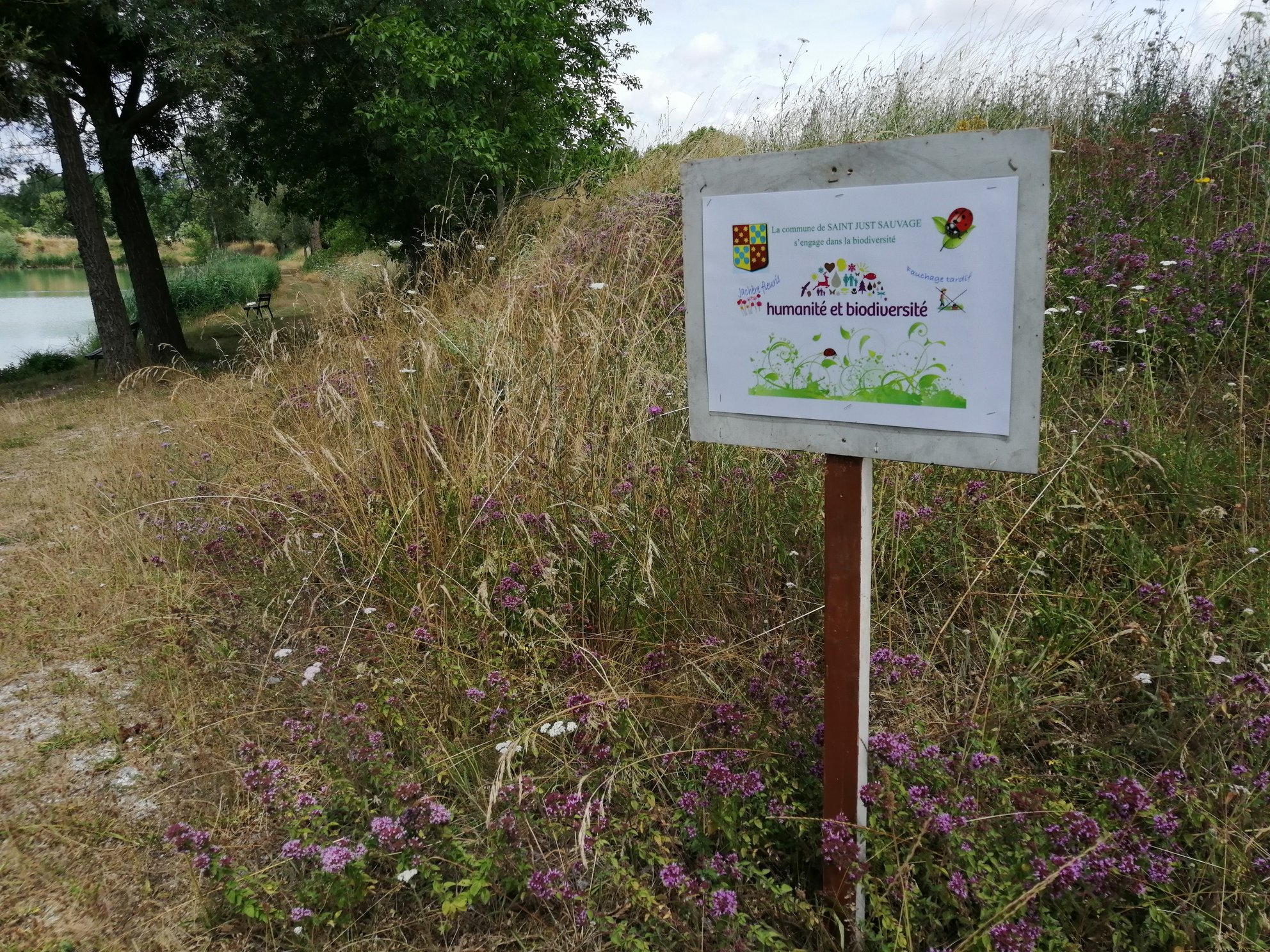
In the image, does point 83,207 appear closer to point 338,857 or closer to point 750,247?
point 338,857

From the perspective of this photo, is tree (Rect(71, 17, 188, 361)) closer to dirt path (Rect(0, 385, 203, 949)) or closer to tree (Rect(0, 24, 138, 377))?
tree (Rect(0, 24, 138, 377))

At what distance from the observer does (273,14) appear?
30.1ft

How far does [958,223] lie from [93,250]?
11.6m

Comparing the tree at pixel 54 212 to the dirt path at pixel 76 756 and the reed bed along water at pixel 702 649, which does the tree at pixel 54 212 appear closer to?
the dirt path at pixel 76 756

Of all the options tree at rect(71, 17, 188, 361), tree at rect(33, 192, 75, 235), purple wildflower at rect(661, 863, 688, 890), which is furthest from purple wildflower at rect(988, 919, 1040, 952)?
tree at rect(33, 192, 75, 235)

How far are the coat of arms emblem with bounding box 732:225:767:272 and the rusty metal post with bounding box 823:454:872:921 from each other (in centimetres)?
43

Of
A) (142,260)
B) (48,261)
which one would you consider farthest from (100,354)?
(48,261)

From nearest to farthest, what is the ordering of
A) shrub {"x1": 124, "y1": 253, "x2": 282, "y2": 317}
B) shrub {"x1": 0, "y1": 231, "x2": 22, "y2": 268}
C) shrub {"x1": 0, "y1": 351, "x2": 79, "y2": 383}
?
shrub {"x1": 0, "y1": 351, "x2": 79, "y2": 383} < shrub {"x1": 124, "y1": 253, "x2": 282, "y2": 317} < shrub {"x1": 0, "y1": 231, "x2": 22, "y2": 268}

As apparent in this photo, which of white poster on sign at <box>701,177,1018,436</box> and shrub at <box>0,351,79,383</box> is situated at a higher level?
white poster on sign at <box>701,177,1018,436</box>

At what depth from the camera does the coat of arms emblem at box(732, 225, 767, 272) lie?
5.79 ft

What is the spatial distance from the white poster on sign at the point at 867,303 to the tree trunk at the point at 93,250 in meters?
10.6

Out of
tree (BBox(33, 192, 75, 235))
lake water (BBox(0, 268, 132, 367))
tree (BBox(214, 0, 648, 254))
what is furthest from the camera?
lake water (BBox(0, 268, 132, 367))

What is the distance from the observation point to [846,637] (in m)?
1.72

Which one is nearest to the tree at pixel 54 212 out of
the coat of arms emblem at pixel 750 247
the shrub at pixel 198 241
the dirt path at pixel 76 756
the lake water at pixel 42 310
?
the lake water at pixel 42 310
